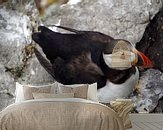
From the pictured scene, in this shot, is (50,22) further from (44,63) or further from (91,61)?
(91,61)

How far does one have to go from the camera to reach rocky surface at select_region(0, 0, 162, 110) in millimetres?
4684

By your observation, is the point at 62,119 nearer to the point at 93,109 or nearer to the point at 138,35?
the point at 93,109

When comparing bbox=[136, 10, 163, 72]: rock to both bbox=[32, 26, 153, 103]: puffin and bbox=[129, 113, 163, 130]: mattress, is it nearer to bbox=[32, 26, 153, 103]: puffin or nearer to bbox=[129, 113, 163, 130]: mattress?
bbox=[32, 26, 153, 103]: puffin

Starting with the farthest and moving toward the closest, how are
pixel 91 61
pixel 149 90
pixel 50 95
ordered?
pixel 149 90
pixel 91 61
pixel 50 95

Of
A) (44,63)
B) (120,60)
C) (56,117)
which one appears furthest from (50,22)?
(56,117)

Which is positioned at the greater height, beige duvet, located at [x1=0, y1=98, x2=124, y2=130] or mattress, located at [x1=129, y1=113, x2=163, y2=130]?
beige duvet, located at [x1=0, y1=98, x2=124, y2=130]

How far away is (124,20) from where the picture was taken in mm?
4766

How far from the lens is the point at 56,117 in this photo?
3.04m

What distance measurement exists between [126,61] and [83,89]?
0.92 meters

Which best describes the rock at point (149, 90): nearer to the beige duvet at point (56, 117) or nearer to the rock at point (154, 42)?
the rock at point (154, 42)

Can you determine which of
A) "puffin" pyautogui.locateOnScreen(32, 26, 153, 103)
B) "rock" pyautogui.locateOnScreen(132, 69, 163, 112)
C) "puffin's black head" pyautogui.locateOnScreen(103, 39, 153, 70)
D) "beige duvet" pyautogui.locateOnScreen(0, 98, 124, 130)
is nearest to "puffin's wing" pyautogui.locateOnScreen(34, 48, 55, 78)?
"puffin" pyautogui.locateOnScreen(32, 26, 153, 103)

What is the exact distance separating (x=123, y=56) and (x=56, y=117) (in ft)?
6.19

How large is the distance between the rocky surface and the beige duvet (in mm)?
1544

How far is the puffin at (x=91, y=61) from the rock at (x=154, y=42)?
75mm
